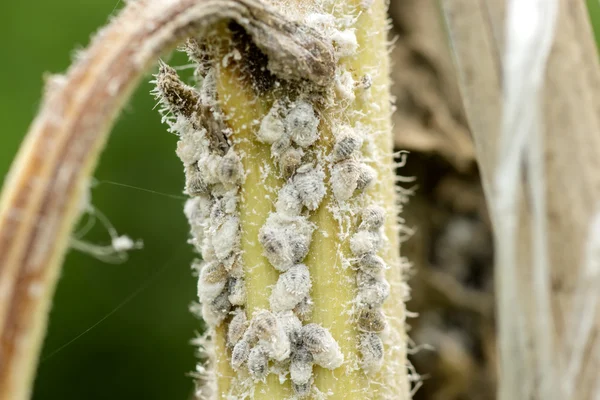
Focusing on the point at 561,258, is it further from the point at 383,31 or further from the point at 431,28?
the point at 431,28

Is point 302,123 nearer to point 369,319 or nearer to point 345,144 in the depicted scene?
point 345,144

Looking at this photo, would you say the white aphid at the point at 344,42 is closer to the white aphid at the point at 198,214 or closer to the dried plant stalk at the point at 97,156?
the dried plant stalk at the point at 97,156

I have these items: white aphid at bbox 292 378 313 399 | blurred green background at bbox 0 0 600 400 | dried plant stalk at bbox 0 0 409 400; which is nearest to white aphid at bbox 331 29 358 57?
dried plant stalk at bbox 0 0 409 400

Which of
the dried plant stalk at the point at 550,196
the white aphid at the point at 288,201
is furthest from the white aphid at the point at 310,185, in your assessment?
the dried plant stalk at the point at 550,196

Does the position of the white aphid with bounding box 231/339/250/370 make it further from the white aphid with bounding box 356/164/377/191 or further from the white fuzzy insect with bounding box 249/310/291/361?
the white aphid with bounding box 356/164/377/191

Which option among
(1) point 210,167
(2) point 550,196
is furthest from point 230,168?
(2) point 550,196

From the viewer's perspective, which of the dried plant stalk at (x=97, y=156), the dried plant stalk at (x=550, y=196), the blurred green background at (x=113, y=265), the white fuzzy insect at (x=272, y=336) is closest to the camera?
the dried plant stalk at (x=97, y=156)
